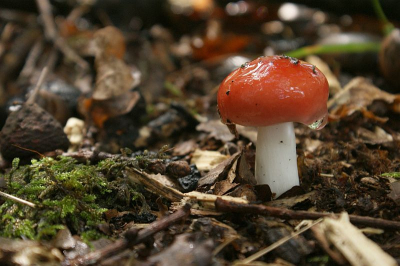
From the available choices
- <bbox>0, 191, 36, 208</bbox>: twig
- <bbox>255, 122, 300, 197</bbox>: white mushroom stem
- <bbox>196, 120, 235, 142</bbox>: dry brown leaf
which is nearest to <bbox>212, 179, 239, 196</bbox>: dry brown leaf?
<bbox>255, 122, 300, 197</bbox>: white mushroom stem

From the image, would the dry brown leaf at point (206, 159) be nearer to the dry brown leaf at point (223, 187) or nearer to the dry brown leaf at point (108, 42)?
the dry brown leaf at point (223, 187)

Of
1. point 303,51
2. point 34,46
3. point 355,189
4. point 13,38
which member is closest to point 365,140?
point 355,189

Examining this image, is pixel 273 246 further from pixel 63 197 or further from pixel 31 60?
pixel 31 60

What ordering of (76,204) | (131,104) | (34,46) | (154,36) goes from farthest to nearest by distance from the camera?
(154,36)
(34,46)
(131,104)
(76,204)

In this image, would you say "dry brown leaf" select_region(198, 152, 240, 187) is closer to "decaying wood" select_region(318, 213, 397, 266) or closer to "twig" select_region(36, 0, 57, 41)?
"decaying wood" select_region(318, 213, 397, 266)

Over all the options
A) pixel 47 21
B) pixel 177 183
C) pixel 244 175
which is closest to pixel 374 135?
pixel 244 175

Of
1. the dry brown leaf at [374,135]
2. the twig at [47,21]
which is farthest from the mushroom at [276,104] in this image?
the twig at [47,21]

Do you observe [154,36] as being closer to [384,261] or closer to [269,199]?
[269,199]
